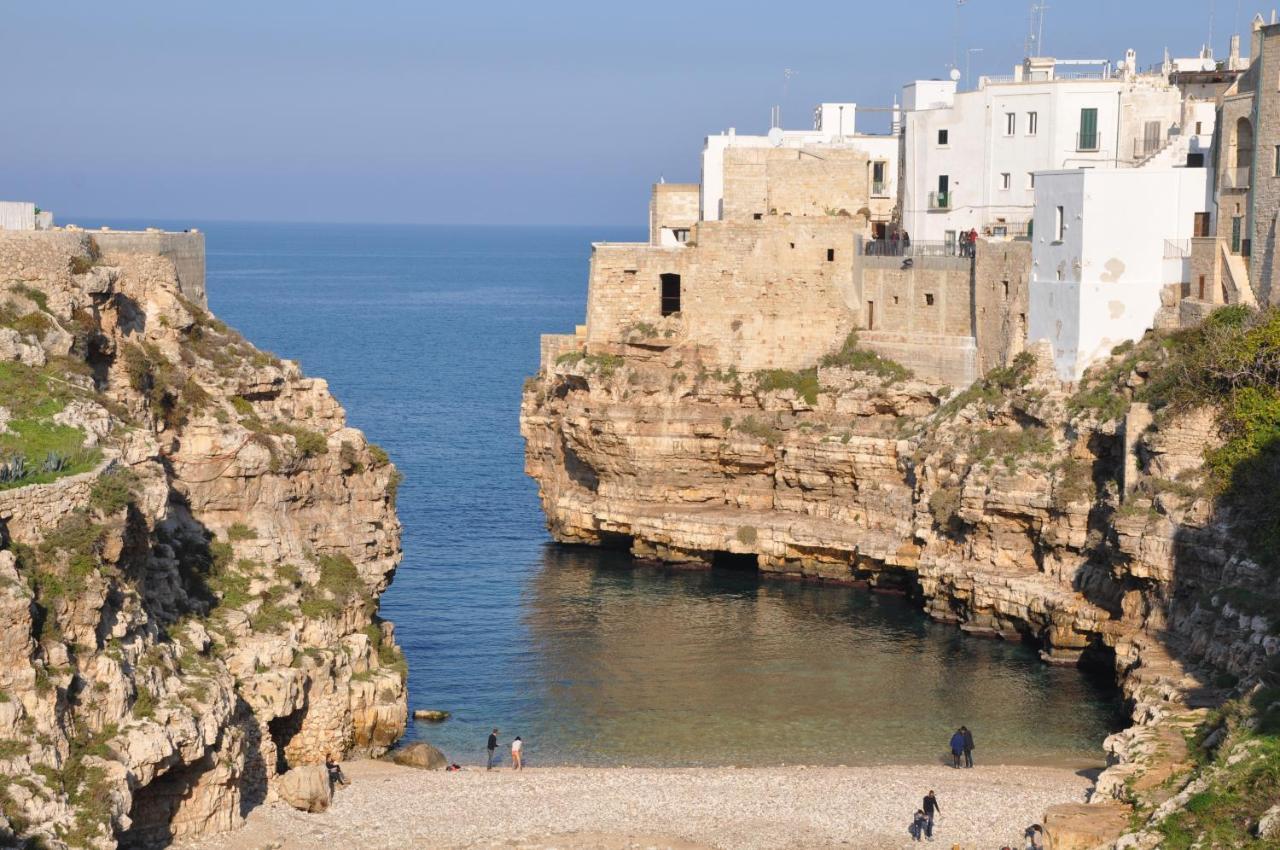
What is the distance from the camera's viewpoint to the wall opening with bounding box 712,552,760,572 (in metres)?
55.8

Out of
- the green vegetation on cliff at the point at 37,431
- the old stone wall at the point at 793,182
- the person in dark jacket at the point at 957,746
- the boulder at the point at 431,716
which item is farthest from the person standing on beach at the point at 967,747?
the old stone wall at the point at 793,182

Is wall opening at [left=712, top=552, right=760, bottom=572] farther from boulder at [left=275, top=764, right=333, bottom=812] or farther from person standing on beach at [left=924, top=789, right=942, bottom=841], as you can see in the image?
boulder at [left=275, top=764, right=333, bottom=812]

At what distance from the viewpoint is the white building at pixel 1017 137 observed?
54.8 m

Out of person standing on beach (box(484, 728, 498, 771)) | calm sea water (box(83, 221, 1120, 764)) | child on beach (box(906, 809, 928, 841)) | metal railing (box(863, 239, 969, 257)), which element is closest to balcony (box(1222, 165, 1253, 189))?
metal railing (box(863, 239, 969, 257))

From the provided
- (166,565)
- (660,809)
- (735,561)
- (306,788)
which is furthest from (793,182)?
(306,788)

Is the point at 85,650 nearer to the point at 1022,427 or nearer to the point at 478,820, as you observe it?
the point at 478,820

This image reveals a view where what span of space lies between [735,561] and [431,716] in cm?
1743


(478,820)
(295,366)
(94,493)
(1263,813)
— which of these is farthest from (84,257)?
(1263,813)

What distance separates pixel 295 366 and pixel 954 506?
17476mm

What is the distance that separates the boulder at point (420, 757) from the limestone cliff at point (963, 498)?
12297 millimetres

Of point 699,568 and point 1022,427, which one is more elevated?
point 1022,427

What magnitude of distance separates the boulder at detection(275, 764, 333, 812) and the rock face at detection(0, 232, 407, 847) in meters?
0.17

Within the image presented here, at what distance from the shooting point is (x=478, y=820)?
109ft

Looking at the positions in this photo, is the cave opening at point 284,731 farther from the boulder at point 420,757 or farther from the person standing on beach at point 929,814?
the person standing on beach at point 929,814
